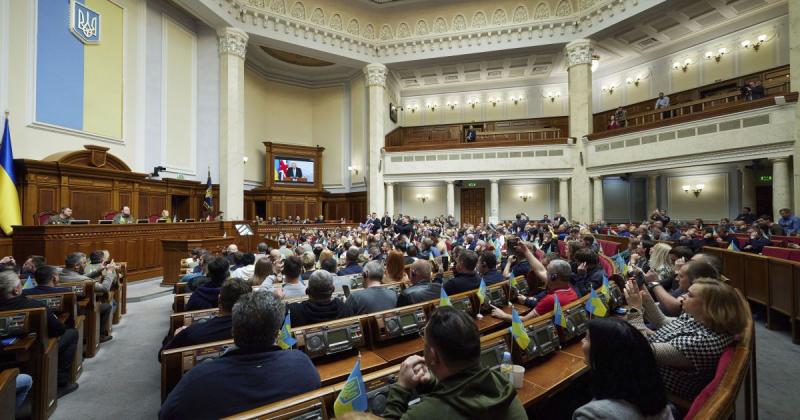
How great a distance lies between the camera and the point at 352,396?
1408 mm

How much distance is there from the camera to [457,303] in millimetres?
3197

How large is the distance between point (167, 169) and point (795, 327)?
14.8 m

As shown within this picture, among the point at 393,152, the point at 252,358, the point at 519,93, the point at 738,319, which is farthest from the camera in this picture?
the point at 519,93

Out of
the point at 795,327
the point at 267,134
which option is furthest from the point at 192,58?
the point at 795,327

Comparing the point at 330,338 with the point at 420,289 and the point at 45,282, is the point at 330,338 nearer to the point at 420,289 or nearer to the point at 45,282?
the point at 420,289

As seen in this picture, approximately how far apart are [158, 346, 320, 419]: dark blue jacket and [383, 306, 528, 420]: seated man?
496 millimetres

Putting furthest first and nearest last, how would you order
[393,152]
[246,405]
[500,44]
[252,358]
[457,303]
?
[393,152]
[500,44]
[457,303]
[252,358]
[246,405]

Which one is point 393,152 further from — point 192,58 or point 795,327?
point 795,327

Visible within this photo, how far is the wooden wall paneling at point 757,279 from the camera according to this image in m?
4.84

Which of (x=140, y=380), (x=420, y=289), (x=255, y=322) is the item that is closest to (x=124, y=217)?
(x=140, y=380)

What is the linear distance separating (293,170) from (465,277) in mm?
14788

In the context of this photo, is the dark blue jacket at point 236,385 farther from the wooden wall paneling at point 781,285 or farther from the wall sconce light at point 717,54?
the wall sconce light at point 717,54

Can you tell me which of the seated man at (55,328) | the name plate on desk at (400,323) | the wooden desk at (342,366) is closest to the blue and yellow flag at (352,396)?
the wooden desk at (342,366)

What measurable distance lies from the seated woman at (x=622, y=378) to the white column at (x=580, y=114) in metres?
14.5
